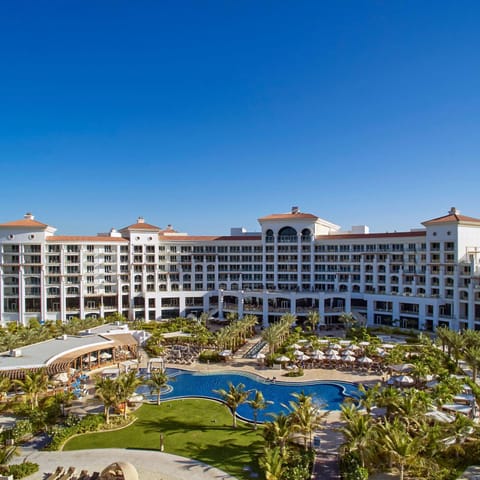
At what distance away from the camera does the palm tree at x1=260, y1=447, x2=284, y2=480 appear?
1822 centimetres

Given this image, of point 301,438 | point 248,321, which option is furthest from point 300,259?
point 301,438

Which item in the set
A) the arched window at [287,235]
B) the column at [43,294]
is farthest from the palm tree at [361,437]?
the column at [43,294]

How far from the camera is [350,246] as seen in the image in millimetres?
64500

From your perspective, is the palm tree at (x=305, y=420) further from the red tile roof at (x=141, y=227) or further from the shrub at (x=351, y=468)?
the red tile roof at (x=141, y=227)

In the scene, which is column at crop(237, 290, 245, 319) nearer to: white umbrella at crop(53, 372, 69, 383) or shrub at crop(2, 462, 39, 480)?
white umbrella at crop(53, 372, 69, 383)

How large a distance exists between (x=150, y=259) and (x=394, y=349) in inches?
1642

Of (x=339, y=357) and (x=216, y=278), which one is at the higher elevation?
(x=216, y=278)

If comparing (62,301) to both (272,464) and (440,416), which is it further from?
(440,416)

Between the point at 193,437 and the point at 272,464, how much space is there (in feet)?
23.6

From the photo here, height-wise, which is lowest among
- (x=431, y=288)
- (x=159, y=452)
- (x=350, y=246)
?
(x=159, y=452)

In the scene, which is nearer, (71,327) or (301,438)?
(301,438)

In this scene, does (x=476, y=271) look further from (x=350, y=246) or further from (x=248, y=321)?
(x=248, y=321)

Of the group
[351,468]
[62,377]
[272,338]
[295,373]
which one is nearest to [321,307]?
[272,338]

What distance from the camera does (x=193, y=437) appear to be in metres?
24.1
